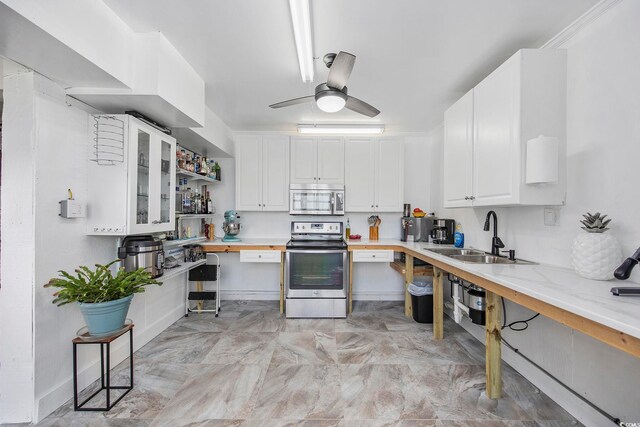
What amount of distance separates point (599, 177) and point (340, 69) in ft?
5.36

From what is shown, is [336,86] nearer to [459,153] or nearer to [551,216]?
[459,153]

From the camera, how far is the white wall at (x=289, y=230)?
3.90 metres

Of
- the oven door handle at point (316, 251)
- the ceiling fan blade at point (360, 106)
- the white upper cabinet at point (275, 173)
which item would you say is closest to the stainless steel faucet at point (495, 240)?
the ceiling fan blade at point (360, 106)

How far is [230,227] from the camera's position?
11.8 feet

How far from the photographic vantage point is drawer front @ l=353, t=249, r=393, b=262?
3330mm

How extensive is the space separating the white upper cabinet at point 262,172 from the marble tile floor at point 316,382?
159 centimetres

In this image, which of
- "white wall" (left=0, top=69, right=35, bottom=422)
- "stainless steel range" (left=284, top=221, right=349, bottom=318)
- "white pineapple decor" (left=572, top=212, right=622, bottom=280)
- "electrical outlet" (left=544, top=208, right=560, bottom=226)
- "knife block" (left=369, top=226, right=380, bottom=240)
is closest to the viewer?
"white pineapple decor" (left=572, top=212, right=622, bottom=280)

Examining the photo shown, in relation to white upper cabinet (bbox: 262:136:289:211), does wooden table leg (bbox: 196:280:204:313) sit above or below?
below

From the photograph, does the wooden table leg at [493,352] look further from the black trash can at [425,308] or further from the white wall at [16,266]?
the white wall at [16,266]

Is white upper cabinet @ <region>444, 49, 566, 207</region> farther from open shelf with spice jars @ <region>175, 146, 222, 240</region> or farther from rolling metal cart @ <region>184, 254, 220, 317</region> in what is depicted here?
rolling metal cart @ <region>184, 254, 220, 317</region>

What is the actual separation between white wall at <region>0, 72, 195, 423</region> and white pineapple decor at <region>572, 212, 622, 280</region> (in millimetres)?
3059

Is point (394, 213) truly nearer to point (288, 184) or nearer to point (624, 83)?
point (288, 184)

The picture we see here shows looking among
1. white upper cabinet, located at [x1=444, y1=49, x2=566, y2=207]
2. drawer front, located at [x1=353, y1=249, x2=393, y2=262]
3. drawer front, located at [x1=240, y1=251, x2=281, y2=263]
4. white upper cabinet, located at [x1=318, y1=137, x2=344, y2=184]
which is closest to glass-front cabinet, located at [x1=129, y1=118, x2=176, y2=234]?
drawer front, located at [x1=240, y1=251, x2=281, y2=263]

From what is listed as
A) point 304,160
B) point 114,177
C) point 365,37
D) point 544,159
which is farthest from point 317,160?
point 544,159
